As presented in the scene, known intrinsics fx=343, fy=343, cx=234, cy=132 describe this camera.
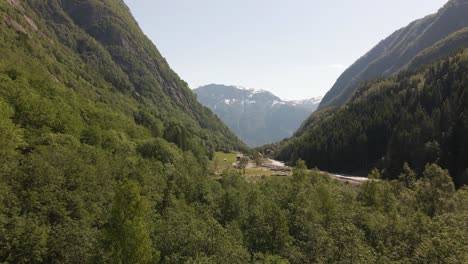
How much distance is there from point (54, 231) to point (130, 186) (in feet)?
45.5

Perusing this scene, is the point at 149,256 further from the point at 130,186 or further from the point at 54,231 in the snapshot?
the point at 54,231

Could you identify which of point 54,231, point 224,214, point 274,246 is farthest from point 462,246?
point 54,231

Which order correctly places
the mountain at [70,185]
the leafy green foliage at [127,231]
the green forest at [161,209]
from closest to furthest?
the leafy green foliage at [127,231] < the mountain at [70,185] < the green forest at [161,209]

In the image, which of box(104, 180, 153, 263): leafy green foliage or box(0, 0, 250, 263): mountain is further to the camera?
box(0, 0, 250, 263): mountain

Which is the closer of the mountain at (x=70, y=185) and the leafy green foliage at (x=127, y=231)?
the leafy green foliage at (x=127, y=231)

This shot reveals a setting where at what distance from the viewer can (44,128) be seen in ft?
281

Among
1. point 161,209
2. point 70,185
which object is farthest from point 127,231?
point 161,209

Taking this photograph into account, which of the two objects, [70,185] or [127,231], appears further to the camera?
[70,185]

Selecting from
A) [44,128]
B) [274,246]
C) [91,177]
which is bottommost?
[274,246]

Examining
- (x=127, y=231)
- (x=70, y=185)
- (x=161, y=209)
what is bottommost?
(x=161, y=209)

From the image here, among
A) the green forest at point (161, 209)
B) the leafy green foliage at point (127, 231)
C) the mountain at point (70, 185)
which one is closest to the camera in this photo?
the leafy green foliage at point (127, 231)

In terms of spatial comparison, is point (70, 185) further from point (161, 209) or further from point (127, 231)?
point (161, 209)

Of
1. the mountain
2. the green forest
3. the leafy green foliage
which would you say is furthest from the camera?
the green forest

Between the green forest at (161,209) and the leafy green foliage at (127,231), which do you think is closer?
the leafy green foliage at (127,231)
